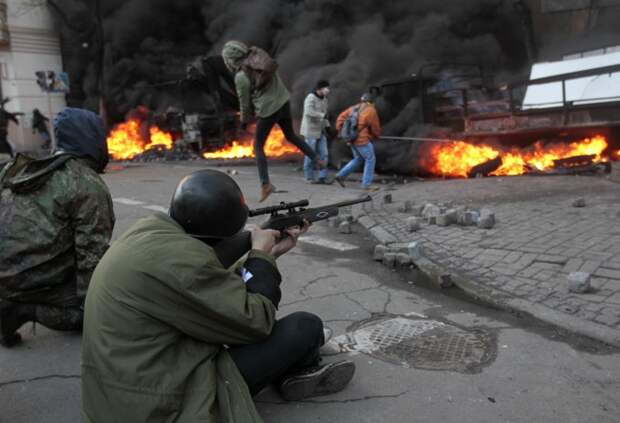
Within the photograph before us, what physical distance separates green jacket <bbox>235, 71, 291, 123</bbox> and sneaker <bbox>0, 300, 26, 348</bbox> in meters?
3.94

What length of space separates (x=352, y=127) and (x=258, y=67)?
2.83m

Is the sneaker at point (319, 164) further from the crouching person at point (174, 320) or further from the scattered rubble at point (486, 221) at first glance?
the crouching person at point (174, 320)

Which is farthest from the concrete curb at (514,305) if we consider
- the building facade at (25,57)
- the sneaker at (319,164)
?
the building facade at (25,57)

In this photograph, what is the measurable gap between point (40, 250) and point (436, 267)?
9.86ft

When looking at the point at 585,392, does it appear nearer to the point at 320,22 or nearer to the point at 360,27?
the point at 360,27

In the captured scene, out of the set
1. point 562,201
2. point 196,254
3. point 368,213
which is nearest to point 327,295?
point 196,254

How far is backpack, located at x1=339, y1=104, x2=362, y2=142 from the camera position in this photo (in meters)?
8.94

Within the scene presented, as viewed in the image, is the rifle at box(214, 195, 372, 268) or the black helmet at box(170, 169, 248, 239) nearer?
the black helmet at box(170, 169, 248, 239)

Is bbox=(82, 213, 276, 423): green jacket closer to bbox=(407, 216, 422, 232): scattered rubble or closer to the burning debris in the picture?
bbox=(407, 216, 422, 232): scattered rubble

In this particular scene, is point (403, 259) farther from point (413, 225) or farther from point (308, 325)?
point (308, 325)

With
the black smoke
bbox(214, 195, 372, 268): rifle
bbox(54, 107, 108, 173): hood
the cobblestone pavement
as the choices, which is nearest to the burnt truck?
the black smoke

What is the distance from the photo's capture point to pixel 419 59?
1582cm

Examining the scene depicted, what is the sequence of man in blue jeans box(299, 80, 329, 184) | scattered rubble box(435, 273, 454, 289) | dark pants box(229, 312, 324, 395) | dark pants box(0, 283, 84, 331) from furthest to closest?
man in blue jeans box(299, 80, 329, 184), scattered rubble box(435, 273, 454, 289), dark pants box(0, 283, 84, 331), dark pants box(229, 312, 324, 395)

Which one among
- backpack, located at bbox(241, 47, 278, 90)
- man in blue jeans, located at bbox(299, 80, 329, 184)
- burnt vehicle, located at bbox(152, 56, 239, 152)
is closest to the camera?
backpack, located at bbox(241, 47, 278, 90)
